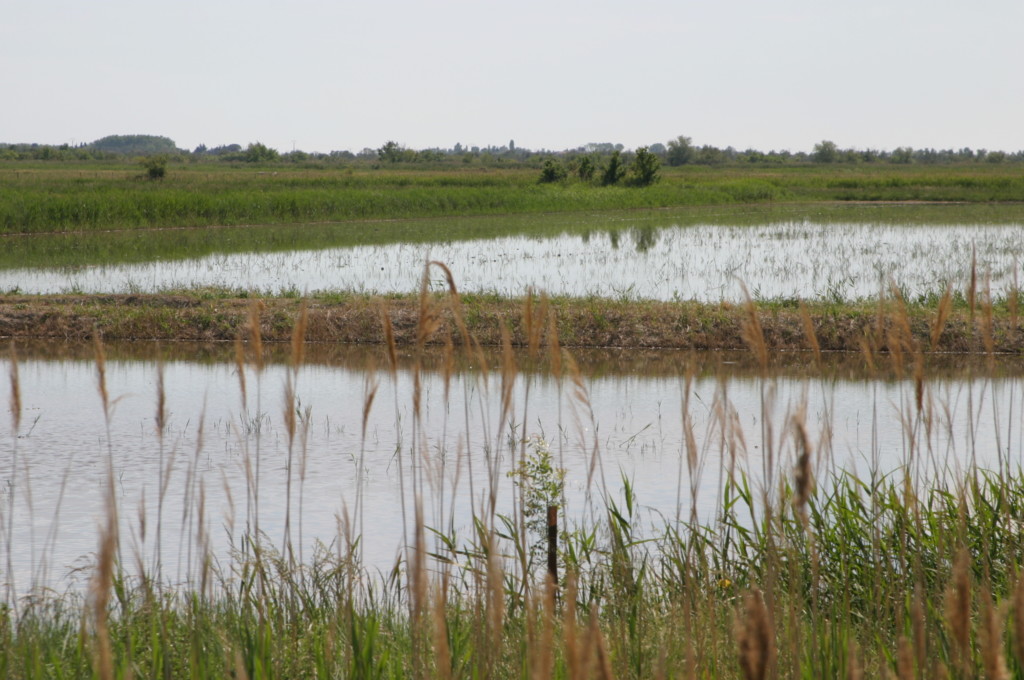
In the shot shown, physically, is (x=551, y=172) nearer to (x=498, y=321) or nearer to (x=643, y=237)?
(x=643, y=237)

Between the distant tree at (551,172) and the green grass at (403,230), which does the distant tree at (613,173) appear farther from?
the green grass at (403,230)

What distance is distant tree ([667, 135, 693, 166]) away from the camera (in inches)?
3962

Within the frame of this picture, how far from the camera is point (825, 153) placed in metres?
111

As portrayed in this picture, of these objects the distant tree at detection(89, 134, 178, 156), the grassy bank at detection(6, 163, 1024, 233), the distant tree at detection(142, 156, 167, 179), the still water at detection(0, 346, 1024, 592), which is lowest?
the still water at detection(0, 346, 1024, 592)

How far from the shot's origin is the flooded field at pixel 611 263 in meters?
16.2

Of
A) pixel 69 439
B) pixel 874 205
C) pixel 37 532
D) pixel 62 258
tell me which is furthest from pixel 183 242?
pixel 874 205

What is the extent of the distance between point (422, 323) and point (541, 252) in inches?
813

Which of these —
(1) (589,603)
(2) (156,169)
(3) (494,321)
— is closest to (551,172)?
(2) (156,169)

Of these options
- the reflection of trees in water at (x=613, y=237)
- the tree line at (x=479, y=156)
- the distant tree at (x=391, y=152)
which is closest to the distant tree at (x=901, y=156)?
the tree line at (x=479, y=156)

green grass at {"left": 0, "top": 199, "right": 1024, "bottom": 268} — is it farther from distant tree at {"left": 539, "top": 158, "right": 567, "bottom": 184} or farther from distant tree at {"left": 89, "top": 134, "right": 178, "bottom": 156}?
distant tree at {"left": 89, "top": 134, "right": 178, "bottom": 156}

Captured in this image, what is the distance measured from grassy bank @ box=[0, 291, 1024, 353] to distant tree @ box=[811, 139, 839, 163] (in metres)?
99.3

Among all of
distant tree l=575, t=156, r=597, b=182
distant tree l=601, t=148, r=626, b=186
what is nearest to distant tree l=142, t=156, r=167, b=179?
distant tree l=575, t=156, r=597, b=182

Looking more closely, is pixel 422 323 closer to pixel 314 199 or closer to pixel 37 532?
pixel 37 532

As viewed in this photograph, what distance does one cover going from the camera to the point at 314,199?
35.3 m
